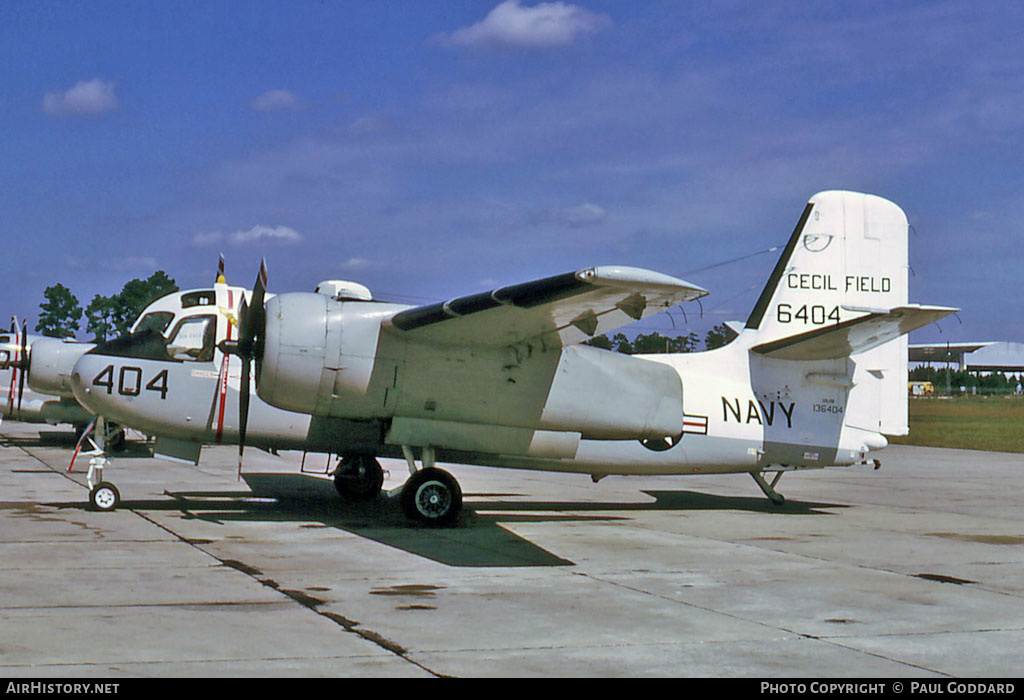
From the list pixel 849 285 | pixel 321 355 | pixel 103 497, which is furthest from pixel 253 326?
pixel 849 285

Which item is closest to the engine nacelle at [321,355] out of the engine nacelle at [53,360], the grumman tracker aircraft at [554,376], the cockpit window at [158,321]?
the grumman tracker aircraft at [554,376]

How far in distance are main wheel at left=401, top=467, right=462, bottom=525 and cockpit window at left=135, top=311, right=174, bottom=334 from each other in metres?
4.50

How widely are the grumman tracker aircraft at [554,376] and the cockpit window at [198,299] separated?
1.41 meters

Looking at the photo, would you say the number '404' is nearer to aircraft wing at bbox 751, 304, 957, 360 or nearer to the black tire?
the black tire

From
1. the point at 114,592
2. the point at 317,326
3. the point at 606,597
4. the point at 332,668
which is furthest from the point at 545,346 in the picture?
the point at 332,668

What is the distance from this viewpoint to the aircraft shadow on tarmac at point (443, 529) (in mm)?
11109

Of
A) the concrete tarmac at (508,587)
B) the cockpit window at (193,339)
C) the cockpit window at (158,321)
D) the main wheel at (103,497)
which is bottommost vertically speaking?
the concrete tarmac at (508,587)

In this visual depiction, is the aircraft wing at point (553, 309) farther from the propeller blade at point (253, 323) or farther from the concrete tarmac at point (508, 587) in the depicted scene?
the concrete tarmac at point (508, 587)

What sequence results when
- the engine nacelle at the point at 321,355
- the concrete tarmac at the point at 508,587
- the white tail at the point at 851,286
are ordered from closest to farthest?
the concrete tarmac at the point at 508,587 → the engine nacelle at the point at 321,355 → the white tail at the point at 851,286

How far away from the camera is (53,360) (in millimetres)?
23750

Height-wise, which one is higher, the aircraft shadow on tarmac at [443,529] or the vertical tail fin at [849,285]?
the vertical tail fin at [849,285]

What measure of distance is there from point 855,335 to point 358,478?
7.85 m

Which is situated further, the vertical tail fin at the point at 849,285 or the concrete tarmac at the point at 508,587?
the vertical tail fin at the point at 849,285
